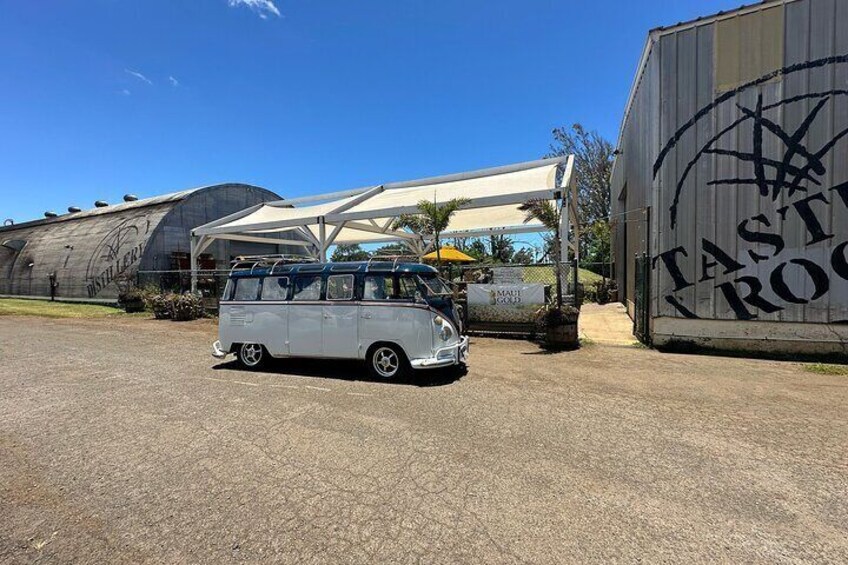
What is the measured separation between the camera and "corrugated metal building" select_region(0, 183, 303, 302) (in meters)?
24.6

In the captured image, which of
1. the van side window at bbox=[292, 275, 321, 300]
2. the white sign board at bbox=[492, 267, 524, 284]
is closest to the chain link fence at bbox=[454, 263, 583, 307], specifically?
the white sign board at bbox=[492, 267, 524, 284]

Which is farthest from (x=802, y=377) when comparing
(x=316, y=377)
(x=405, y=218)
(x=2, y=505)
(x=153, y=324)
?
(x=153, y=324)

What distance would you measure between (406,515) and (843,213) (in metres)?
10.7

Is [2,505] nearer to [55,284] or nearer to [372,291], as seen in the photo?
[372,291]

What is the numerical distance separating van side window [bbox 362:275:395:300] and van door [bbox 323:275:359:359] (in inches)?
10.5

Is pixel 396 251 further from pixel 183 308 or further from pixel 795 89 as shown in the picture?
pixel 795 89

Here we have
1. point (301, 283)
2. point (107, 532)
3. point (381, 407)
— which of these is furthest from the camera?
point (301, 283)

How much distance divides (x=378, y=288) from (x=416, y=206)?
6.83 metres

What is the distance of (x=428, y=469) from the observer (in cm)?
391

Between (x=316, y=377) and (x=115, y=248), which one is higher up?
(x=115, y=248)

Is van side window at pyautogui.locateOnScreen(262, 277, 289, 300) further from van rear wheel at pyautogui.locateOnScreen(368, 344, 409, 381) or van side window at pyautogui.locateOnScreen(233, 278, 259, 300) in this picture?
van rear wheel at pyautogui.locateOnScreen(368, 344, 409, 381)

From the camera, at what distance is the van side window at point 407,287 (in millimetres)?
7027

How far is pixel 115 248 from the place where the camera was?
25719 mm

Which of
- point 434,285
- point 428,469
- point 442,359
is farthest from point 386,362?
point 428,469
